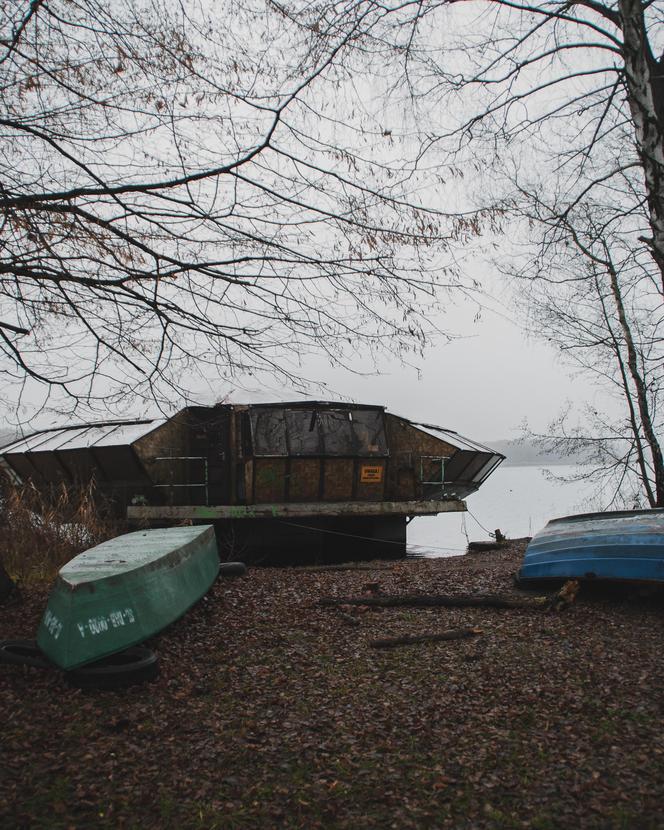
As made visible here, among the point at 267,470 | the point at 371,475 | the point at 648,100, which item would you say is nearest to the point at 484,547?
the point at 371,475

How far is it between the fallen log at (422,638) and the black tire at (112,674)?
1821mm

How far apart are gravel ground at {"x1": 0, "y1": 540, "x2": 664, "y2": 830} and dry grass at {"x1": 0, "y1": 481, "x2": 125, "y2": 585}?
5.33 feet

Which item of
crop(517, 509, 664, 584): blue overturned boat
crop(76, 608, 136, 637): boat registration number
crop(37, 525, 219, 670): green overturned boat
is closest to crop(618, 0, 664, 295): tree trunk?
crop(517, 509, 664, 584): blue overturned boat

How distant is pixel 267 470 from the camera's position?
530 inches

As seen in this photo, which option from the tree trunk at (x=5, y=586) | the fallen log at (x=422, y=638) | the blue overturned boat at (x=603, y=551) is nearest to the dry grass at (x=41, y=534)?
the tree trunk at (x=5, y=586)

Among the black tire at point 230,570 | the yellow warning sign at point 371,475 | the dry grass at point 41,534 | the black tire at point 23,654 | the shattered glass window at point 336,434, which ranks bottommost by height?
the black tire at point 23,654

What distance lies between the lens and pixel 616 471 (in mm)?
14094

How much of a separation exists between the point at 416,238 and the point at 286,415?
8.92 metres

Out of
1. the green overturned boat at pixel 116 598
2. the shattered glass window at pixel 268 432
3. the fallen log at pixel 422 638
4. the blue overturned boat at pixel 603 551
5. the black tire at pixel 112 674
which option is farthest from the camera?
the shattered glass window at pixel 268 432

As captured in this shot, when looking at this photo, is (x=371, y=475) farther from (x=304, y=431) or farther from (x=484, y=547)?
(x=484, y=547)

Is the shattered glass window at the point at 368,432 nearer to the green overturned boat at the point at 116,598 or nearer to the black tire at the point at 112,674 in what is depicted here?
the green overturned boat at the point at 116,598

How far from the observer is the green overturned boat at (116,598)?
4543 mm

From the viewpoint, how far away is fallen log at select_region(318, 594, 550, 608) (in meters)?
6.52

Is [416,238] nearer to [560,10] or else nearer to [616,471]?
[560,10]
